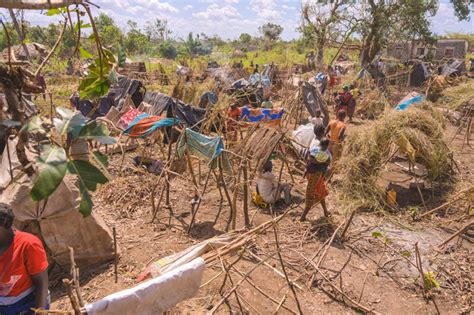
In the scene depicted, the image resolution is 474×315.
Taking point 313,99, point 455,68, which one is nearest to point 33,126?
point 313,99

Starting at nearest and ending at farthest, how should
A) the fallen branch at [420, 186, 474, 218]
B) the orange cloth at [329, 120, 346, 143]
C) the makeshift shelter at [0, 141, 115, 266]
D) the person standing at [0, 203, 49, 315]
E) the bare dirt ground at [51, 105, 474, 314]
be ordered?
the person standing at [0, 203, 49, 315] < the makeshift shelter at [0, 141, 115, 266] < the bare dirt ground at [51, 105, 474, 314] < the fallen branch at [420, 186, 474, 218] < the orange cloth at [329, 120, 346, 143]

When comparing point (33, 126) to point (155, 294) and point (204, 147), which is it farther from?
point (204, 147)

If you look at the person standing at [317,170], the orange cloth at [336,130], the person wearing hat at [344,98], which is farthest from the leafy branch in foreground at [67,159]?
the person wearing hat at [344,98]

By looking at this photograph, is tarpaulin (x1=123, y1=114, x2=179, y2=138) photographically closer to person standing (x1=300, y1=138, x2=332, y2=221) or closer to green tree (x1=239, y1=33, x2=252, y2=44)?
person standing (x1=300, y1=138, x2=332, y2=221)

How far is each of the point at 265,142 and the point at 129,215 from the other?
225 centimetres

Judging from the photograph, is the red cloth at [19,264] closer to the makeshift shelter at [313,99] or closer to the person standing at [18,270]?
the person standing at [18,270]

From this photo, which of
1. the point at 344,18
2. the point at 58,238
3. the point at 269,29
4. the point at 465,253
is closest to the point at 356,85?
the point at 344,18

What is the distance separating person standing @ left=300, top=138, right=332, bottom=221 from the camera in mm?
4520

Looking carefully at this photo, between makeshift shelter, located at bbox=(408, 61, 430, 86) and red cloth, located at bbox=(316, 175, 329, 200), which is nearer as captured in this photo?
red cloth, located at bbox=(316, 175, 329, 200)

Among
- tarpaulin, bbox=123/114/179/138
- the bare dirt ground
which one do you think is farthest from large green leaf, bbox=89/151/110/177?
tarpaulin, bbox=123/114/179/138

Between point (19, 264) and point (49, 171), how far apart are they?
67.4 inches

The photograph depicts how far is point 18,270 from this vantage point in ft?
7.13

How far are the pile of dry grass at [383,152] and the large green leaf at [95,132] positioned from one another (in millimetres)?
4805

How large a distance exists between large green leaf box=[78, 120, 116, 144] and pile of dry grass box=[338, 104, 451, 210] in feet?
15.8
